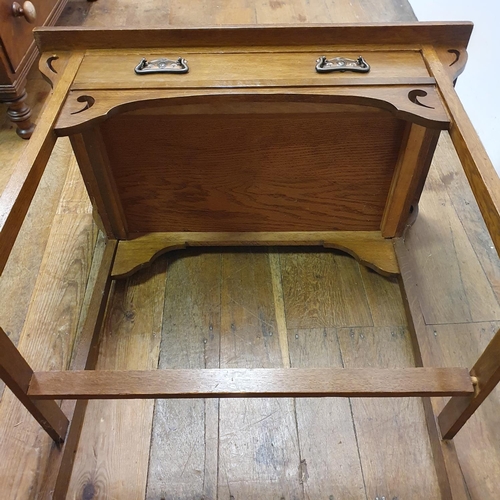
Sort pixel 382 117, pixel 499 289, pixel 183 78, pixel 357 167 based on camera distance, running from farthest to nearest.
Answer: pixel 499 289 < pixel 357 167 < pixel 382 117 < pixel 183 78

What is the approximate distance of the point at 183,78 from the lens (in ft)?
2.99

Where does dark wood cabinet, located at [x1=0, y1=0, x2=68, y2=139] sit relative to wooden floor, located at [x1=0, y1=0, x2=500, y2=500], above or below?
above

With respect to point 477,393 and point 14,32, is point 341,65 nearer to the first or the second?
point 477,393

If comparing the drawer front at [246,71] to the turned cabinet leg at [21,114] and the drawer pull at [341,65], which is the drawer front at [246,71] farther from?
the turned cabinet leg at [21,114]

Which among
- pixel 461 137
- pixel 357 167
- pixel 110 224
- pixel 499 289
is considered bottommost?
pixel 499 289

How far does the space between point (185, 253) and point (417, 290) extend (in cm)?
63

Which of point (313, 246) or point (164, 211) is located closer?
point (164, 211)

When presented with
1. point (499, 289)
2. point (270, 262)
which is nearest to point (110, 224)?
point (270, 262)

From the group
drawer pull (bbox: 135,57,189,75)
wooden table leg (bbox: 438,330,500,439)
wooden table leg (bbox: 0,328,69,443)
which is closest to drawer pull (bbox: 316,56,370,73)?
drawer pull (bbox: 135,57,189,75)

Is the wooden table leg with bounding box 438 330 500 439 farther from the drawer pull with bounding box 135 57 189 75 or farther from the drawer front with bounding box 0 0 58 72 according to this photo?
the drawer front with bounding box 0 0 58 72

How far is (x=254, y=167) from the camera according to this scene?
117 centimetres

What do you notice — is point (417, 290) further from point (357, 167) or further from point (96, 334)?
point (96, 334)

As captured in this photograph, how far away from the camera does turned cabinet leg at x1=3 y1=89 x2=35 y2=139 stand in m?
1.64

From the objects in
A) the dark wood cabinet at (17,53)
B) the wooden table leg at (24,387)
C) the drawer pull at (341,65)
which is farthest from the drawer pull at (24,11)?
the wooden table leg at (24,387)
